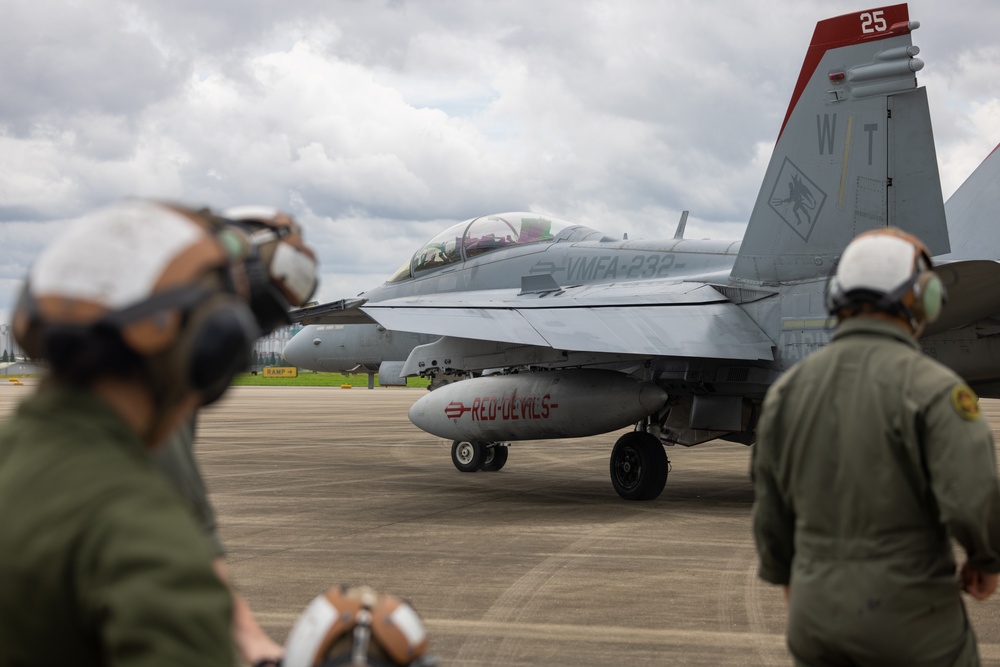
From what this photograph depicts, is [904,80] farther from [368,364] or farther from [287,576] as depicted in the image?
[368,364]

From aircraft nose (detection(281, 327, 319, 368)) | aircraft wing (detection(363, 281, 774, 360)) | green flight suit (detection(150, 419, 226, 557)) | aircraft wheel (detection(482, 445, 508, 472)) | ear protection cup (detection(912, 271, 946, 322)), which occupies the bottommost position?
aircraft wheel (detection(482, 445, 508, 472))

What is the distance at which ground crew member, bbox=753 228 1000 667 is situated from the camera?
9.37 feet

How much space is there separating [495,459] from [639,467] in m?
4.14

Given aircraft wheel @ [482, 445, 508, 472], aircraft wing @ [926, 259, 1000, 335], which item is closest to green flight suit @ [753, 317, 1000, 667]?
aircraft wing @ [926, 259, 1000, 335]

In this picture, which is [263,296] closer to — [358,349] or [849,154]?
[849,154]

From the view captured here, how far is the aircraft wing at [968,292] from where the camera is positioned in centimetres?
916

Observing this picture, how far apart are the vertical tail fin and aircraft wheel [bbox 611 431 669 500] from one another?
262cm

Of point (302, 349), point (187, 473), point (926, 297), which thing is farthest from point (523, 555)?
point (302, 349)

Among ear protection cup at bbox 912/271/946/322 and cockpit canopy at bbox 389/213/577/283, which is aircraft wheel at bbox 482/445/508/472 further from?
ear protection cup at bbox 912/271/946/322

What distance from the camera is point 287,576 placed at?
8.04 m

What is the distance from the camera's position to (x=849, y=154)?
1045 centimetres

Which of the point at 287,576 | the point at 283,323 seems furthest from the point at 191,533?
the point at 287,576

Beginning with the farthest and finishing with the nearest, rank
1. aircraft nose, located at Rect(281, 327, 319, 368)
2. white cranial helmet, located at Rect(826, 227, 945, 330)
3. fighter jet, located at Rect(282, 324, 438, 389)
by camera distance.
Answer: aircraft nose, located at Rect(281, 327, 319, 368)
fighter jet, located at Rect(282, 324, 438, 389)
white cranial helmet, located at Rect(826, 227, 945, 330)

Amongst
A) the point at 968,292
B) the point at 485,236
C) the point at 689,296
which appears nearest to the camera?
the point at 968,292
